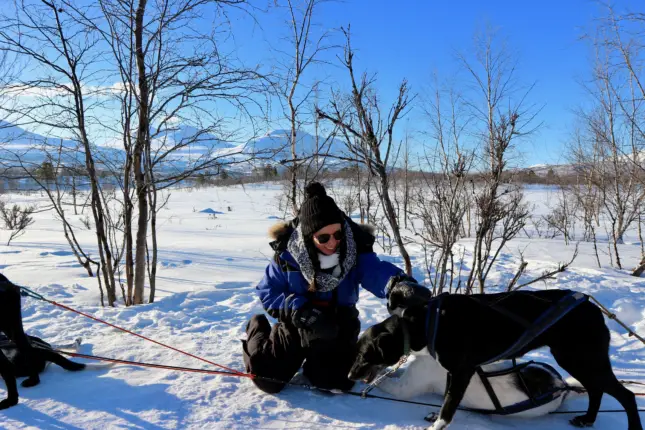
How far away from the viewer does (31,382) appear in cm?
227

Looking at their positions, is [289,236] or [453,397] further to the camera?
[289,236]

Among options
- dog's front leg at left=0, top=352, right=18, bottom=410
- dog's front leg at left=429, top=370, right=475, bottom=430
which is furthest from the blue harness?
dog's front leg at left=0, top=352, right=18, bottom=410

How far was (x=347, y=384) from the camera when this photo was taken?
89.2 inches

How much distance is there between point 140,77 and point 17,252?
10522 mm

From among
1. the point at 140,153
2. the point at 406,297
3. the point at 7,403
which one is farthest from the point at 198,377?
the point at 140,153

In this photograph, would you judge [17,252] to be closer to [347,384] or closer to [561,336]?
[347,384]

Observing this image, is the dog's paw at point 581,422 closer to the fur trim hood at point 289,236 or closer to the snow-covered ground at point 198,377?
the snow-covered ground at point 198,377

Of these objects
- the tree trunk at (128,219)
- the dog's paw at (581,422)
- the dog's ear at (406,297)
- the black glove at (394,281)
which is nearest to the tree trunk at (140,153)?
the tree trunk at (128,219)

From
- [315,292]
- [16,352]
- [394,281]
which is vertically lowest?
[16,352]

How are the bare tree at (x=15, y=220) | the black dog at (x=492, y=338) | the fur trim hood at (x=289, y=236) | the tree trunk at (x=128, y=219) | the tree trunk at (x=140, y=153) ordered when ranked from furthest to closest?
the bare tree at (x=15, y=220), the tree trunk at (x=128, y=219), the tree trunk at (x=140, y=153), the fur trim hood at (x=289, y=236), the black dog at (x=492, y=338)

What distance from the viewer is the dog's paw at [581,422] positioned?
1875 millimetres

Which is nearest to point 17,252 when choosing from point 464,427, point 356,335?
point 356,335

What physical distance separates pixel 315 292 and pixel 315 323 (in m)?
0.26

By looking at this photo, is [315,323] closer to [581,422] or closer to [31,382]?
[581,422]
